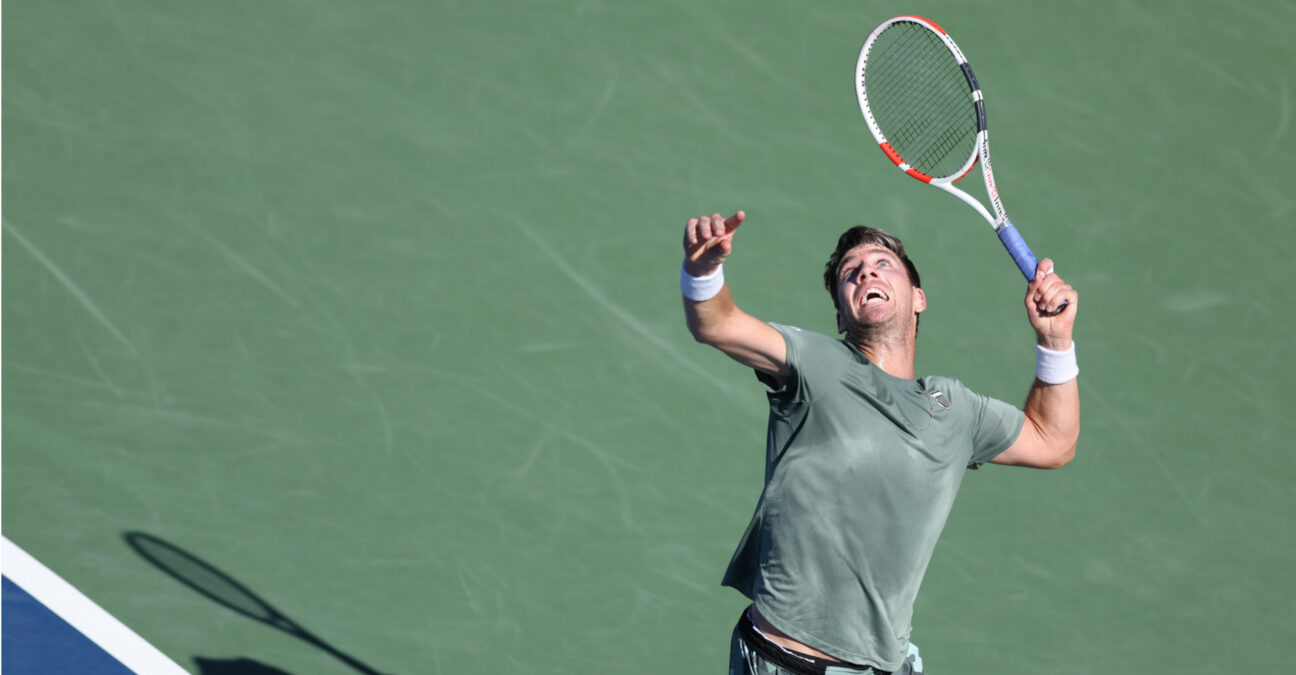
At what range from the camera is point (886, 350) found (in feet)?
12.6

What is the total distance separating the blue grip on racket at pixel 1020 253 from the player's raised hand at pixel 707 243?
1.15 meters

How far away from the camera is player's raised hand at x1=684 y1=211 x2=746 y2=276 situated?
10.7 ft

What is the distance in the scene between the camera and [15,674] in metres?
→ 5.21

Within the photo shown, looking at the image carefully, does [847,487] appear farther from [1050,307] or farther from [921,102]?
[921,102]

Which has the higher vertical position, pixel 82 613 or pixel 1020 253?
pixel 1020 253

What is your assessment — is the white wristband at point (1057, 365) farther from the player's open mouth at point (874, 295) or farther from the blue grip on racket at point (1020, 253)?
the player's open mouth at point (874, 295)

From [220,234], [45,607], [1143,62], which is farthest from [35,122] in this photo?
[1143,62]

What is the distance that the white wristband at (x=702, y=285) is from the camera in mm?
3342

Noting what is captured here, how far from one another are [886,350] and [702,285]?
0.73m

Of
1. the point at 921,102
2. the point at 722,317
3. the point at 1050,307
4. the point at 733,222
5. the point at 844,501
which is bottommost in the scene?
the point at 844,501

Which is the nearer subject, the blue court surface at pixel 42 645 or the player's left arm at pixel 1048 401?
the player's left arm at pixel 1048 401

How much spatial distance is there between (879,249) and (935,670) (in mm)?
2427

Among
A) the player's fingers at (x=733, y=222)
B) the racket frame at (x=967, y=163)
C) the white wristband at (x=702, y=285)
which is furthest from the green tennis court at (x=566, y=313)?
the player's fingers at (x=733, y=222)

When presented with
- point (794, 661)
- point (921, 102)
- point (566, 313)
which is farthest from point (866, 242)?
point (566, 313)
